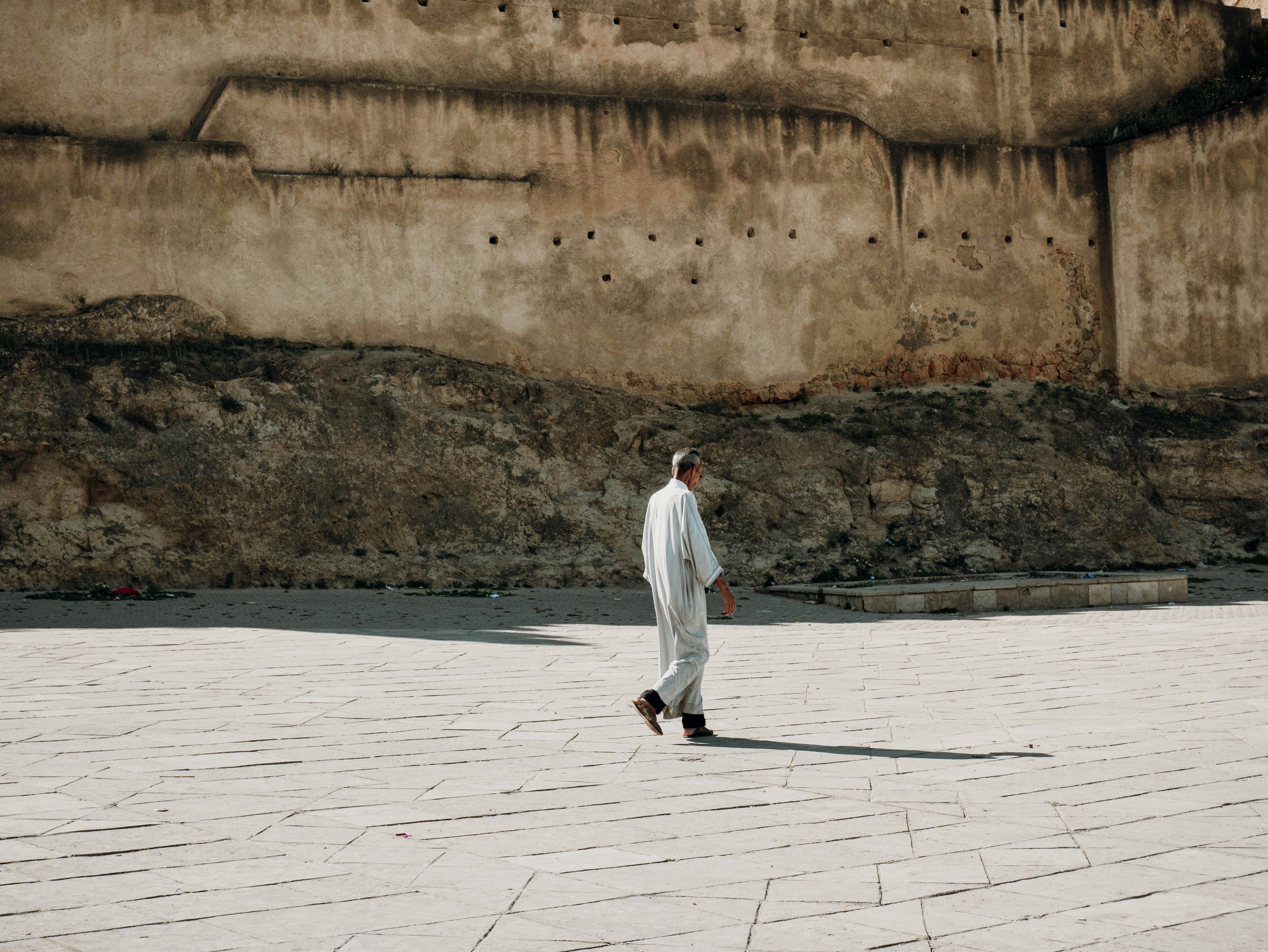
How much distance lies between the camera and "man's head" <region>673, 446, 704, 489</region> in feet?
18.0

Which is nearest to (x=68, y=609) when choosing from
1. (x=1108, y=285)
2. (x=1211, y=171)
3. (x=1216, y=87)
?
(x=1108, y=285)

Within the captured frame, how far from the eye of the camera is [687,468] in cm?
550

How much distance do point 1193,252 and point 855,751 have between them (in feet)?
45.2

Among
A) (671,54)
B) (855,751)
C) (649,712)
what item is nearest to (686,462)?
(649,712)

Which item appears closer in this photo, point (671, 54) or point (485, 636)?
point (485, 636)

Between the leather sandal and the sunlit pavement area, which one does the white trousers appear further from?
the sunlit pavement area

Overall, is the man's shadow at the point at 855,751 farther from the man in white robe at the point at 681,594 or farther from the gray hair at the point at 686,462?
the gray hair at the point at 686,462

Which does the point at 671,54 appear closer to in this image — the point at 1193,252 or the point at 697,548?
the point at 1193,252

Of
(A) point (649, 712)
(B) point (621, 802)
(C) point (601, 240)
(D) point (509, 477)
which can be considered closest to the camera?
(B) point (621, 802)

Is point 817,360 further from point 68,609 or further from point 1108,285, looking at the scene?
point 68,609

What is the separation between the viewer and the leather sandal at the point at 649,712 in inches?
199

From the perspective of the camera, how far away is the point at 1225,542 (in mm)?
14234

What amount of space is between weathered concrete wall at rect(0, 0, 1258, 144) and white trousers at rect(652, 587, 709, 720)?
1103 centimetres

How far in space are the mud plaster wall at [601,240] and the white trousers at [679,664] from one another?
9.28 metres
